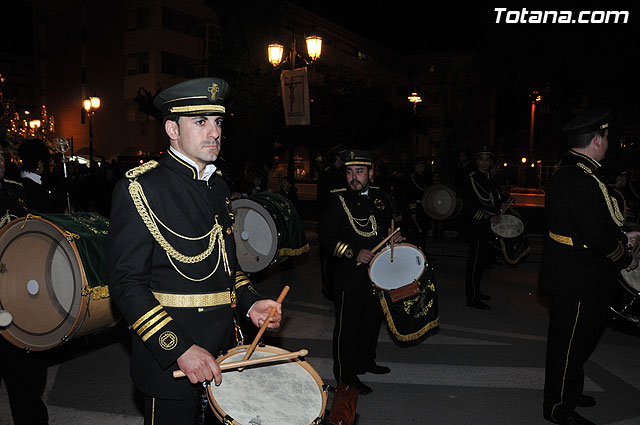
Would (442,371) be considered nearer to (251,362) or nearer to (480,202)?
(480,202)

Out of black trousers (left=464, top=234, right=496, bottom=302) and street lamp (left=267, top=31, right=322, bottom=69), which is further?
street lamp (left=267, top=31, right=322, bottom=69)

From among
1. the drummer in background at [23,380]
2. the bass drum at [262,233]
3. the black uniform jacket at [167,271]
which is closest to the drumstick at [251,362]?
the black uniform jacket at [167,271]

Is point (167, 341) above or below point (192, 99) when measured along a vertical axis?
below

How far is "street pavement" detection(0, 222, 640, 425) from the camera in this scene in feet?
13.9

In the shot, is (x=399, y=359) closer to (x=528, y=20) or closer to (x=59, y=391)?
(x=59, y=391)

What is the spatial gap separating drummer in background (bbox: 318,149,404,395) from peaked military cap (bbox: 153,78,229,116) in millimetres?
2363

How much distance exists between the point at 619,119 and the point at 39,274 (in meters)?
15.3

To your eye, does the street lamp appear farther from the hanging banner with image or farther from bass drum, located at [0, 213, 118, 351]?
bass drum, located at [0, 213, 118, 351]

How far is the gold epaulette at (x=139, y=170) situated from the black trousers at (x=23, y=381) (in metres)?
1.89

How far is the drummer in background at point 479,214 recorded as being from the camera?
A: 7449 mm

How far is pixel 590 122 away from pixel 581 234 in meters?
0.88

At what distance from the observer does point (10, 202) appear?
3744 mm

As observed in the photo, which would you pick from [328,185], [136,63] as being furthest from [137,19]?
[328,185]

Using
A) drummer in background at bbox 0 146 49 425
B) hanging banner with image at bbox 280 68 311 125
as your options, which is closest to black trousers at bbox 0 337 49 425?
drummer in background at bbox 0 146 49 425
